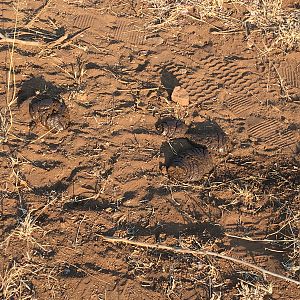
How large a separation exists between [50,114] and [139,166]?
3.49 ft

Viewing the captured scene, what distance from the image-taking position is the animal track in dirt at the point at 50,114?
4730 millimetres

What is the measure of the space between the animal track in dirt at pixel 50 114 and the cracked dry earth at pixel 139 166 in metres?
0.09

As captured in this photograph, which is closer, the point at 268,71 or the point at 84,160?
the point at 84,160

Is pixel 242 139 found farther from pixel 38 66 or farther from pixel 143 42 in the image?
pixel 38 66

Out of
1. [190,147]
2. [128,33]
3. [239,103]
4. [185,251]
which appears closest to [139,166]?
[190,147]

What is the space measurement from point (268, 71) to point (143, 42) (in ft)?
5.39

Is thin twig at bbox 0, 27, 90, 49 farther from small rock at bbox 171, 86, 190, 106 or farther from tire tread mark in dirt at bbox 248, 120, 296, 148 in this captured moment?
tire tread mark in dirt at bbox 248, 120, 296, 148

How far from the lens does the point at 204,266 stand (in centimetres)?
400

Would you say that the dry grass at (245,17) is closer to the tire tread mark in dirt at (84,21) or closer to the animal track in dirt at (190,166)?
the tire tread mark in dirt at (84,21)

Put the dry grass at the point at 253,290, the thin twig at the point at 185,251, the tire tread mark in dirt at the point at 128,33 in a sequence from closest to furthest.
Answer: the dry grass at the point at 253,290 → the thin twig at the point at 185,251 → the tire tread mark in dirt at the point at 128,33

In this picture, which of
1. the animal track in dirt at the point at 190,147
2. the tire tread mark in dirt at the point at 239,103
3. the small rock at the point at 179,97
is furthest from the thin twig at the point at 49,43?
the tire tread mark in dirt at the point at 239,103

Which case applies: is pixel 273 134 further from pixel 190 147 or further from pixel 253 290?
pixel 253 290

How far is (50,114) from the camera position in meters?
4.75

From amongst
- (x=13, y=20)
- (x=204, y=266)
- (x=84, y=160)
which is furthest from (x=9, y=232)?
(x=13, y=20)
